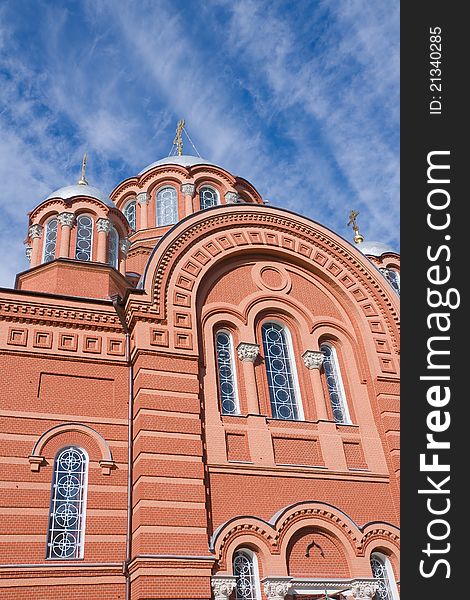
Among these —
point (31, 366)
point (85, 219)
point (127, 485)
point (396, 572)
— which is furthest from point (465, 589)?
point (85, 219)

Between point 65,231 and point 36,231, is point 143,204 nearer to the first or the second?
point 36,231

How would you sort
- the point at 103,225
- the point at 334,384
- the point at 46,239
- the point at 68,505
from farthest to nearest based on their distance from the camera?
the point at 46,239
the point at 103,225
the point at 334,384
the point at 68,505

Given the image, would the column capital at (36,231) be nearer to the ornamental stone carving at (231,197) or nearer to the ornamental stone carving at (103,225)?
the ornamental stone carving at (103,225)

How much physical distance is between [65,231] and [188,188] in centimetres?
615

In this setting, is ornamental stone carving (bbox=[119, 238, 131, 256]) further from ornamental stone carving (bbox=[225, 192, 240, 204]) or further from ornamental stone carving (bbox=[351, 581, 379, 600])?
ornamental stone carving (bbox=[351, 581, 379, 600])

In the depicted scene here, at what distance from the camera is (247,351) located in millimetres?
13500

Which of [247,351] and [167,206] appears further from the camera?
[167,206]

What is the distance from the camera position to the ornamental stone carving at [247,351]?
1346 centimetres

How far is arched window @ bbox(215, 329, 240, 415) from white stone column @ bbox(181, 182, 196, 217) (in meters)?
8.26

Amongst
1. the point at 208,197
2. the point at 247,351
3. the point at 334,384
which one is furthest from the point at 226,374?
the point at 208,197

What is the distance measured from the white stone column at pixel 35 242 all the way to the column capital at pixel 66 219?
950mm

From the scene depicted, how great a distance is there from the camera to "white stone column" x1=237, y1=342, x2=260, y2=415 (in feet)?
42.3

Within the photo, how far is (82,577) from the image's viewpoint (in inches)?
404

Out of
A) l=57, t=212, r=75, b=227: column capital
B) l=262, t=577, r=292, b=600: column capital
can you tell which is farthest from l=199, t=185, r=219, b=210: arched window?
l=262, t=577, r=292, b=600: column capital
